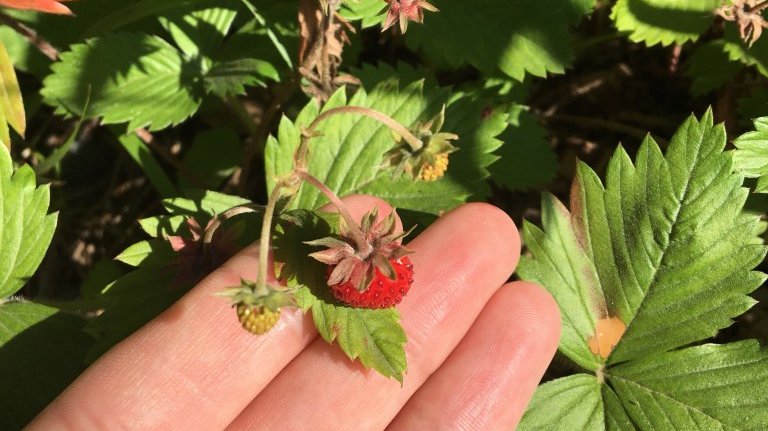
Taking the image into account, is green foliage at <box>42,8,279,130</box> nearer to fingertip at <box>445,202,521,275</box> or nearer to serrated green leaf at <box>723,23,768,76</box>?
fingertip at <box>445,202,521,275</box>

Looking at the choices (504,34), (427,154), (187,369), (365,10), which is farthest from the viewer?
(504,34)

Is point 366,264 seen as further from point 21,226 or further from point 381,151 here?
point 21,226

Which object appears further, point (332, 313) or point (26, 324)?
point (26, 324)

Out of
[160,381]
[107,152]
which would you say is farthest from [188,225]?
[107,152]

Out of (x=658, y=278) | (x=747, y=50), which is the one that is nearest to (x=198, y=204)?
(x=658, y=278)

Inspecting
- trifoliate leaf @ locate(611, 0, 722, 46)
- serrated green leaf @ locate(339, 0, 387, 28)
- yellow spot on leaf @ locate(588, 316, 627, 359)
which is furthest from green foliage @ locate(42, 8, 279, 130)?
yellow spot on leaf @ locate(588, 316, 627, 359)

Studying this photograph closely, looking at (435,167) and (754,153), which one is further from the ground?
(435,167)

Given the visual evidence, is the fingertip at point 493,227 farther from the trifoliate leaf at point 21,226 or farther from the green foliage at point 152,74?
the trifoliate leaf at point 21,226

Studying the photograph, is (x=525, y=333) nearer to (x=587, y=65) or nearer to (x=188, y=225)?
(x=188, y=225)
